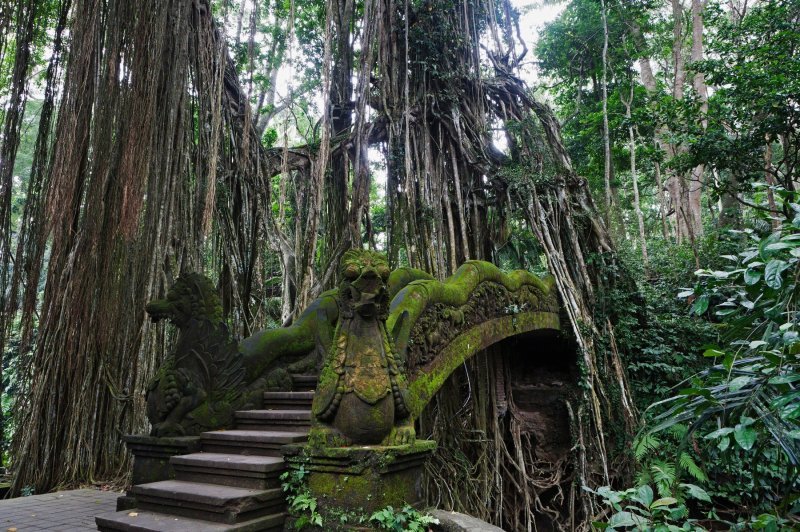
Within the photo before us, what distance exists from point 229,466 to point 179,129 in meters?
2.37

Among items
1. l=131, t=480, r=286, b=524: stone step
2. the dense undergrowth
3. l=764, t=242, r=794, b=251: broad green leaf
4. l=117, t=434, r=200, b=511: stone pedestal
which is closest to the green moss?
l=131, t=480, r=286, b=524: stone step

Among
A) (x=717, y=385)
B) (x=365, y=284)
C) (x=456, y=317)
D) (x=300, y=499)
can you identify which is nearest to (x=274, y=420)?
(x=300, y=499)

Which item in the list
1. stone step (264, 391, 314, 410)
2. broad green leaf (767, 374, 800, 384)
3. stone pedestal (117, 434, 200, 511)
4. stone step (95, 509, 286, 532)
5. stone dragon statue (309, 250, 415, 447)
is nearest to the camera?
broad green leaf (767, 374, 800, 384)

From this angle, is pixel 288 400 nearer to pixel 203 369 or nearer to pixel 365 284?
pixel 203 369

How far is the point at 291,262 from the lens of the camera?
608 centimetres

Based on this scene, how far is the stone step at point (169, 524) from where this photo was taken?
2.64m

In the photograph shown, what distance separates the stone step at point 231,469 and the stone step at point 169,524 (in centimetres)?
19

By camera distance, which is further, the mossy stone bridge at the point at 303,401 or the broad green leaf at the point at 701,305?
the mossy stone bridge at the point at 303,401

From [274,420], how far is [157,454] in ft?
2.38

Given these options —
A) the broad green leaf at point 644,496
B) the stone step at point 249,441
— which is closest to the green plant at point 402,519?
the stone step at point 249,441

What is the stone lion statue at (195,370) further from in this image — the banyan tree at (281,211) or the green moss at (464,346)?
the green moss at (464,346)

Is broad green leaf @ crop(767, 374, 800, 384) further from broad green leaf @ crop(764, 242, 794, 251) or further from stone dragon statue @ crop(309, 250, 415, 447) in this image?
stone dragon statue @ crop(309, 250, 415, 447)

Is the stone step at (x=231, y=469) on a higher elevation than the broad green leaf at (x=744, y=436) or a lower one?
lower

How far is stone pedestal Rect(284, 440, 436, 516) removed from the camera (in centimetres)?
275
